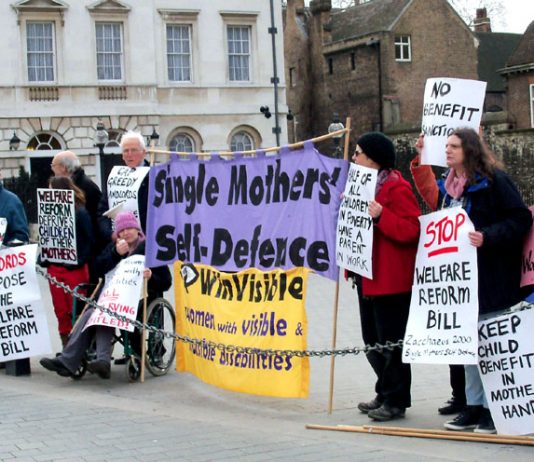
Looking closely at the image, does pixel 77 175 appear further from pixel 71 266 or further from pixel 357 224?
pixel 357 224

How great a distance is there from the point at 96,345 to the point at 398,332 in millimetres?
3115

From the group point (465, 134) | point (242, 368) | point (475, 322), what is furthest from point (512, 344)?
point (242, 368)

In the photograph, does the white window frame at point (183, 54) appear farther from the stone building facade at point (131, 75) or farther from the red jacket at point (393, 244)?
the red jacket at point (393, 244)

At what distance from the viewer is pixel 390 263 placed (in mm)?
7410

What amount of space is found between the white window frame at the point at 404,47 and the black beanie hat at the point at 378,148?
45.7 metres

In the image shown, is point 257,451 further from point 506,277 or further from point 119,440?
point 506,277

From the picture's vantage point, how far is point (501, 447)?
6.57m

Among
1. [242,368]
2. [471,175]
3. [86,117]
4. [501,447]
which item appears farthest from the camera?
[86,117]

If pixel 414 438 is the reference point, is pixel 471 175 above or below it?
above

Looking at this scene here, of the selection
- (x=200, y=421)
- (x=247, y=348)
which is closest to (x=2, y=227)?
(x=247, y=348)

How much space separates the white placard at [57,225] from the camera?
1008 centimetres

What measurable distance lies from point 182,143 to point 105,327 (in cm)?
3204

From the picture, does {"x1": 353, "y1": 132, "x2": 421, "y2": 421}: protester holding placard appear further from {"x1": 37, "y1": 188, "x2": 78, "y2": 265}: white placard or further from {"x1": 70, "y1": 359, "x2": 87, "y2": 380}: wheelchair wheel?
{"x1": 37, "y1": 188, "x2": 78, "y2": 265}: white placard

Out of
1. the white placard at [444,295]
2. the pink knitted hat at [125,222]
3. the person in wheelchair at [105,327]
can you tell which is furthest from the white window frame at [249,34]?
the white placard at [444,295]
